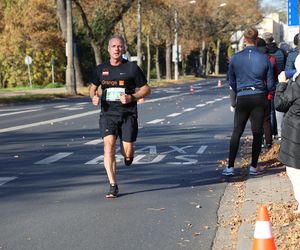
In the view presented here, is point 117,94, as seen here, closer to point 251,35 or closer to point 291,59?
point 251,35

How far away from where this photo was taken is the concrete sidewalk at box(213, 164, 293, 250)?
6.10 m

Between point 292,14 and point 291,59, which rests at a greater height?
point 292,14

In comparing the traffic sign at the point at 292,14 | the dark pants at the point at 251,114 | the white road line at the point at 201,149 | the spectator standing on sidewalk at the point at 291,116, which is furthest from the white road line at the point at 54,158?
the spectator standing on sidewalk at the point at 291,116

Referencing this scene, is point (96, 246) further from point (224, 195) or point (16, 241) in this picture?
point (224, 195)

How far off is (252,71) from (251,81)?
14 cm

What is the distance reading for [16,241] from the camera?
6230 millimetres

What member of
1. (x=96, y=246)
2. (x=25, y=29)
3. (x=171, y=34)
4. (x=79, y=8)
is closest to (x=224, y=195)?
(x=96, y=246)

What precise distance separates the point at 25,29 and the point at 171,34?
18.3m

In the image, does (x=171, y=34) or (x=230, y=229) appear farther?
(x=171, y=34)

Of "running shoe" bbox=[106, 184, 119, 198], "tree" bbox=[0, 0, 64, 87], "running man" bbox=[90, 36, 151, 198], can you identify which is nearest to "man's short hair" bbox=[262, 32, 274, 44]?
"running man" bbox=[90, 36, 151, 198]

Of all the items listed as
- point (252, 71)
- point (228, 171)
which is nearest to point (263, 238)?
point (252, 71)

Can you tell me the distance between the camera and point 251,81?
912 centimetres

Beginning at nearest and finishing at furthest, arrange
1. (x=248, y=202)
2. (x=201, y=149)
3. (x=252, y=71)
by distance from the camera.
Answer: (x=248, y=202), (x=252, y=71), (x=201, y=149)

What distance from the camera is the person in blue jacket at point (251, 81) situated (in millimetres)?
9078
